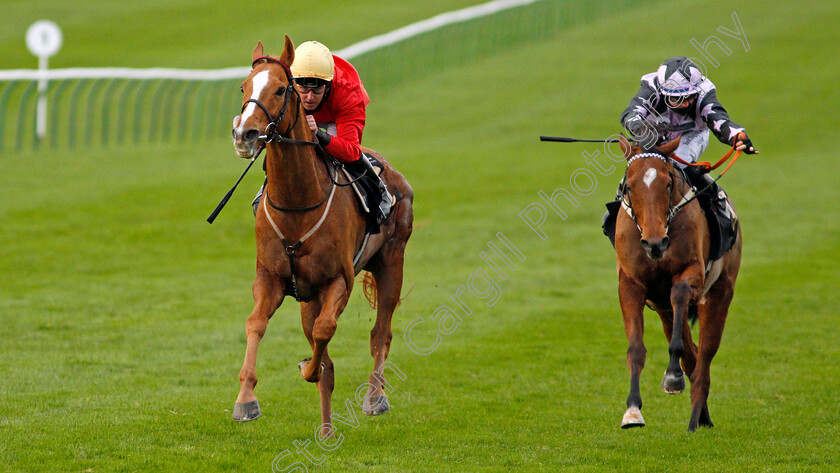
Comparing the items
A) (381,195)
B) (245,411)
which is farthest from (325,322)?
(381,195)

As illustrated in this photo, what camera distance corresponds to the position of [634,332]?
275 inches

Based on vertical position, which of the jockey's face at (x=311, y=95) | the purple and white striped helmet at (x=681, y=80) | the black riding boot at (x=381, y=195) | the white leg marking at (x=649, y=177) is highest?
the purple and white striped helmet at (x=681, y=80)

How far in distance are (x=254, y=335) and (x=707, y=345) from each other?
12.7 ft

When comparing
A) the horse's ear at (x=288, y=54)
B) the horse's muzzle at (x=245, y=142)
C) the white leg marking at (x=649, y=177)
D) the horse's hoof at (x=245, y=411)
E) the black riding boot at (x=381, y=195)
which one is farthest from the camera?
the black riding boot at (x=381, y=195)

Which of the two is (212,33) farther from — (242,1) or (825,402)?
(825,402)

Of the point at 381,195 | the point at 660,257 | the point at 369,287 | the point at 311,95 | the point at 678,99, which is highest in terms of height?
the point at 678,99

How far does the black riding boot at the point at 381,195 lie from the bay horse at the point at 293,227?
0.31 m

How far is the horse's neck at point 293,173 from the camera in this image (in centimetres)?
632

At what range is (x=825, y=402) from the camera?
28.8 feet

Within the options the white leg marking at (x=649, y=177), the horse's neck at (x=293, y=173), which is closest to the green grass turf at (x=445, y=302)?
the horse's neck at (x=293, y=173)

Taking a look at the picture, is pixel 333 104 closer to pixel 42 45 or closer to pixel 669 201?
pixel 669 201

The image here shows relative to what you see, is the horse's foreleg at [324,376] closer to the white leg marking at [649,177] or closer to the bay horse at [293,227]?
the bay horse at [293,227]

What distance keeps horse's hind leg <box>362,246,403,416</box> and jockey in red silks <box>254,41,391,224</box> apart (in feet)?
2.10

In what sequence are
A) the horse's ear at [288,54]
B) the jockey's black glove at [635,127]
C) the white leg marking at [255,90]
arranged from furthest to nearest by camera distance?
1. the jockey's black glove at [635,127]
2. the horse's ear at [288,54]
3. the white leg marking at [255,90]
